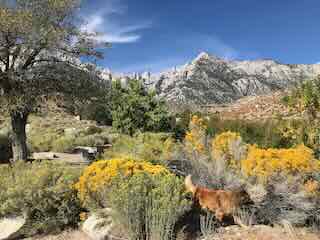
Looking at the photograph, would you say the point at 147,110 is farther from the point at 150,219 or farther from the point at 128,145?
the point at 150,219

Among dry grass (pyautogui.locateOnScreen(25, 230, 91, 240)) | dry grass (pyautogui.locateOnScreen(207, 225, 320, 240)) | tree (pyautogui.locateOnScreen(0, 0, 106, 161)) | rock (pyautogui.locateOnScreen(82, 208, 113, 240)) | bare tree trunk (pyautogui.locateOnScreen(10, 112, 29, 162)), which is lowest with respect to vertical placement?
dry grass (pyautogui.locateOnScreen(207, 225, 320, 240))

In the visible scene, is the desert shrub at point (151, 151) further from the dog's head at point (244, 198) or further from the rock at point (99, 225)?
the rock at point (99, 225)

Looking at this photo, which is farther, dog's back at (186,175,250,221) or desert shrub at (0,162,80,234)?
desert shrub at (0,162,80,234)

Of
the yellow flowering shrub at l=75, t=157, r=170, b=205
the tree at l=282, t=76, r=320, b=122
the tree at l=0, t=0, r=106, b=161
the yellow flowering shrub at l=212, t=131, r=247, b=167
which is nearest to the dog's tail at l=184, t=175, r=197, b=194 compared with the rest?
the yellow flowering shrub at l=75, t=157, r=170, b=205

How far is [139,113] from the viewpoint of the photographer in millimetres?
25516

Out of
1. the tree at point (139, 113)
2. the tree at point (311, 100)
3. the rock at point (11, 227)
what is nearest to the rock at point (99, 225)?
the rock at point (11, 227)

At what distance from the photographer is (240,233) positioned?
6.59 meters

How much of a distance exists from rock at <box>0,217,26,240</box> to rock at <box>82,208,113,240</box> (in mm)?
1102

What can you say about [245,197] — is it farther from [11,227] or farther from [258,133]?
[258,133]

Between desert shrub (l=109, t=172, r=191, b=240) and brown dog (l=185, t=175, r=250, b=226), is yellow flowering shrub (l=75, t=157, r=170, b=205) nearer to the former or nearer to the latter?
desert shrub (l=109, t=172, r=191, b=240)

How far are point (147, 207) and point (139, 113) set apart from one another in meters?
19.4

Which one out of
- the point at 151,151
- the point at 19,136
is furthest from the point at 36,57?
the point at 151,151

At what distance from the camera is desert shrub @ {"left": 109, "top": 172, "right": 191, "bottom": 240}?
591 cm

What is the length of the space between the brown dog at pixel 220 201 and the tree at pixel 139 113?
59.1 ft
